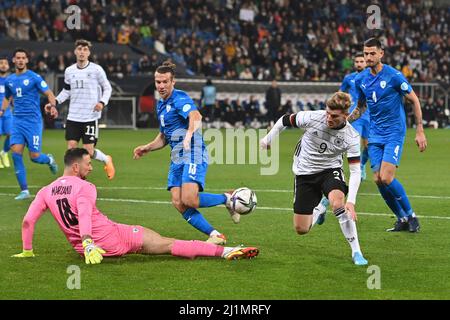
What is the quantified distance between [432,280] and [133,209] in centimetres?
620

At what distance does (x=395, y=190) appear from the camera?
11172 millimetres

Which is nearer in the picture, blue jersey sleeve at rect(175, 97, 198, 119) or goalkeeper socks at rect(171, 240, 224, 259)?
goalkeeper socks at rect(171, 240, 224, 259)

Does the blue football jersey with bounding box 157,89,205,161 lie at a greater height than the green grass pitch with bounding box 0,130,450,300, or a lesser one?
greater

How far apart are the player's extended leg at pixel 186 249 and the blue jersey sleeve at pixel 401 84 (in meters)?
3.51

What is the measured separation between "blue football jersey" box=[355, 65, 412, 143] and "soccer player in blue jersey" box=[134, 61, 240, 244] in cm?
249

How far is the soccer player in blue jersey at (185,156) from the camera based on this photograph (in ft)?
31.9

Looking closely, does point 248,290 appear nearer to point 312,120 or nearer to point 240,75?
point 312,120

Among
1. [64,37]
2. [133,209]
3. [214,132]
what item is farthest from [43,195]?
[64,37]

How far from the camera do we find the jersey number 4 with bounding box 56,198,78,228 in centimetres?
843

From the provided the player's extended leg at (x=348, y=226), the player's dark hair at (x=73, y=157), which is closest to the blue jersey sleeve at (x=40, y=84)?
the player's dark hair at (x=73, y=157)

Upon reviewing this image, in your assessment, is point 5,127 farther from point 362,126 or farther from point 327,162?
point 327,162

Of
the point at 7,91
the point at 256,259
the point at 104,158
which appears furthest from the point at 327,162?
the point at 7,91

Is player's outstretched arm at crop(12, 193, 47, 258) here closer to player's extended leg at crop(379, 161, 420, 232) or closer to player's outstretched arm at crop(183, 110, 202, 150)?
player's outstretched arm at crop(183, 110, 202, 150)

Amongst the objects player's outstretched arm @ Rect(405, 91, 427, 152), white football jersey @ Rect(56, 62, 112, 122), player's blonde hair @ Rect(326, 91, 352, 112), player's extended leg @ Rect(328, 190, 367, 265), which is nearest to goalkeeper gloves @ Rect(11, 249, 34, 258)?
player's extended leg @ Rect(328, 190, 367, 265)
